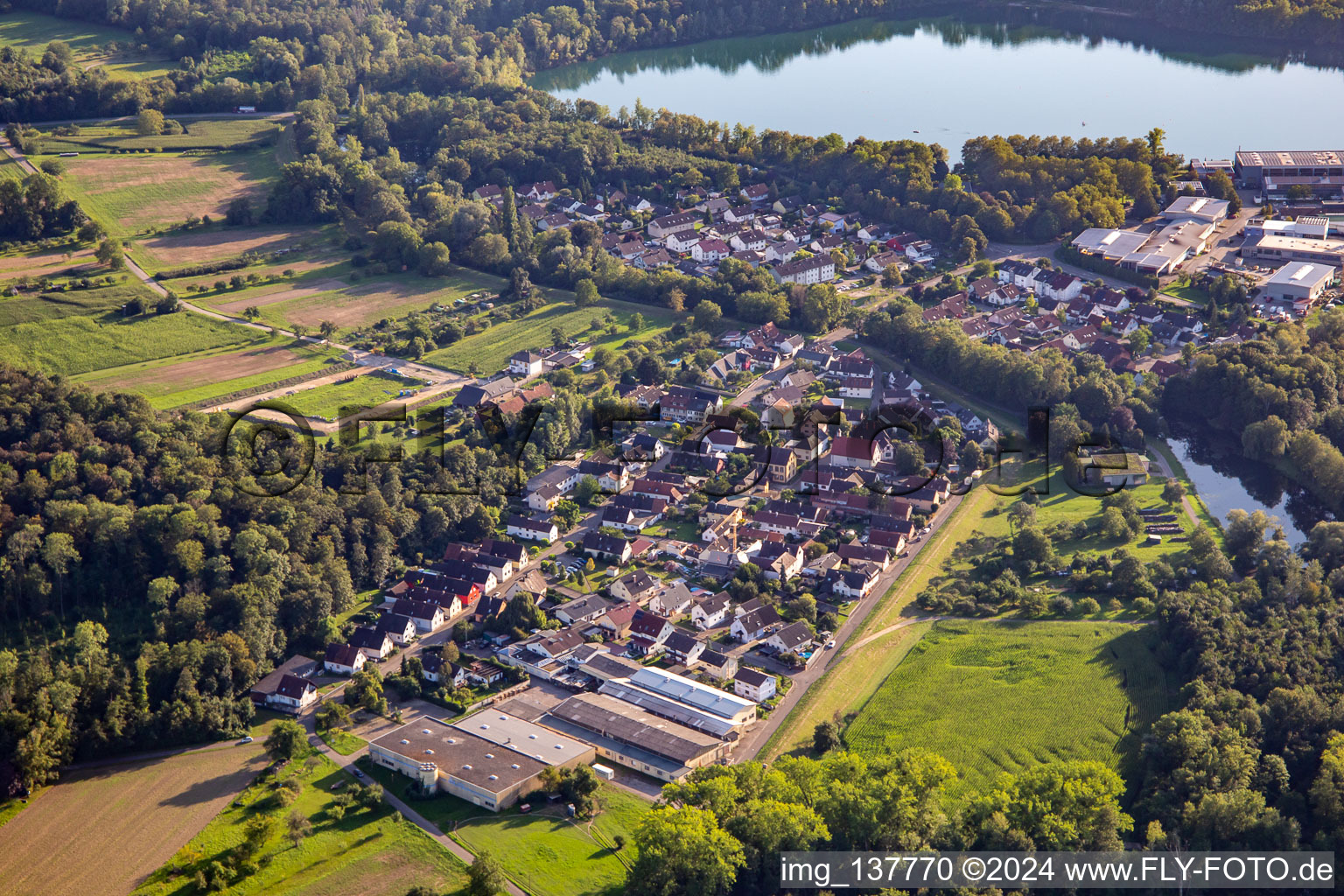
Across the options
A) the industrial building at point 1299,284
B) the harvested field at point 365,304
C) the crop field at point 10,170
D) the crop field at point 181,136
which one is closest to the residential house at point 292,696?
the harvested field at point 365,304

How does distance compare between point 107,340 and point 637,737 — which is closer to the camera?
point 637,737

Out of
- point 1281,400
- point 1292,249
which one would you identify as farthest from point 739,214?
point 1281,400

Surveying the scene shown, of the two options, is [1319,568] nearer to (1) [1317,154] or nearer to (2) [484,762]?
A: (2) [484,762]

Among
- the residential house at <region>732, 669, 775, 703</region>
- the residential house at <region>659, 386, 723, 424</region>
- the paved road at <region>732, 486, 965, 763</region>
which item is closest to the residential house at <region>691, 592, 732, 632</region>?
the residential house at <region>732, 669, 775, 703</region>

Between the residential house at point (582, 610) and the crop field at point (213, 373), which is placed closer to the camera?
the residential house at point (582, 610)

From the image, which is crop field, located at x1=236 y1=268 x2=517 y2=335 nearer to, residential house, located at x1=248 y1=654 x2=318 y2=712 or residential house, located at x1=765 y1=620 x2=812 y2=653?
residential house, located at x1=248 y1=654 x2=318 y2=712

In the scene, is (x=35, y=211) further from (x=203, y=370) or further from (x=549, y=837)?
(x=549, y=837)

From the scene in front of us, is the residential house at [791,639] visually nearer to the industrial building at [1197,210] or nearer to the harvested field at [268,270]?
the harvested field at [268,270]
